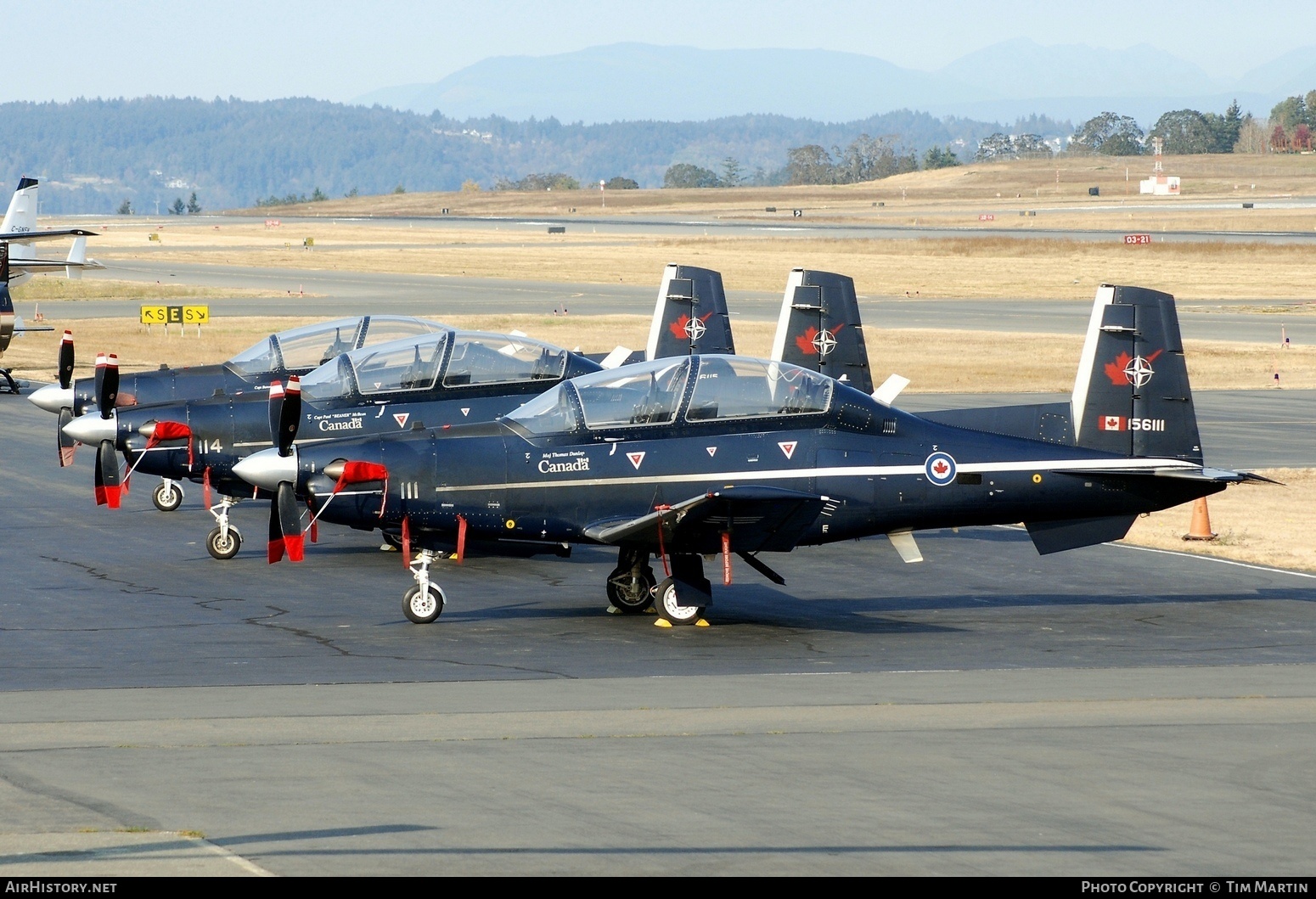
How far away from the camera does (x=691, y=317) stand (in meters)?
21.8

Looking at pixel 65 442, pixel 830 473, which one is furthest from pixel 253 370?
pixel 830 473

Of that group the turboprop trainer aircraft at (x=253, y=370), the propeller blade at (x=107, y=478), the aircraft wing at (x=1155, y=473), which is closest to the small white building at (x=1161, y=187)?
the turboprop trainer aircraft at (x=253, y=370)

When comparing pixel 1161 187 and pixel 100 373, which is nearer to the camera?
pixel 100 373

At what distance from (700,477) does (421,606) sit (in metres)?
2.65

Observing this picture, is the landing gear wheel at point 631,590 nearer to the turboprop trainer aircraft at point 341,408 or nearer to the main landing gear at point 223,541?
the turboprop trainer aircraft at point 341,408

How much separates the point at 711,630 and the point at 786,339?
616 cm

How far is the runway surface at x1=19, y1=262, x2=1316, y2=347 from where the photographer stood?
5134 centimetres

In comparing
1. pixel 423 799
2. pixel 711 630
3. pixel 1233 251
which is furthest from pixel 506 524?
pixel 1233 251

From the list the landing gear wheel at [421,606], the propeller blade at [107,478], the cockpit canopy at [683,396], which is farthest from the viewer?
the propeller blade at [107,478]

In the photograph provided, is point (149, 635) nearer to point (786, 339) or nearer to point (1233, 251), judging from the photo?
point (786, 339)

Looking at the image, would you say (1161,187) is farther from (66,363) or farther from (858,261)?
(66,363)

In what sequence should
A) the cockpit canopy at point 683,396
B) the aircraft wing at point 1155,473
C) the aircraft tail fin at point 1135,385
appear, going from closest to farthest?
1. the cockpit canopy at point 683,396
2. the aircraft wing at point 1155,473
3. the aircraft tail fin at point 1135,385

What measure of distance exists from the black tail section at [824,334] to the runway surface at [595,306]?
97.7 ft

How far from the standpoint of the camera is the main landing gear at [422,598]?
1435 centimetres
